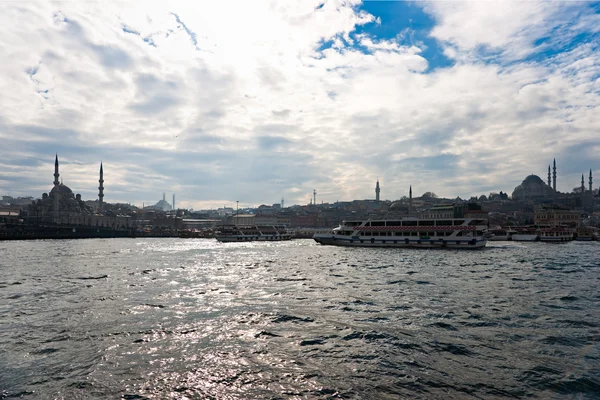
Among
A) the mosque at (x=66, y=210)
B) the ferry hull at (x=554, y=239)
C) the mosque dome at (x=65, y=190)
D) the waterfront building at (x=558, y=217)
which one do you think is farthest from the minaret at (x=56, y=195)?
the waterfront building at (x=558, y=217)

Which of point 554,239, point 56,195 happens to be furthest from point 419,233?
point 56,195

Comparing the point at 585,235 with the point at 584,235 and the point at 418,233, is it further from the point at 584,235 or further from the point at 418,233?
the point at 418,233

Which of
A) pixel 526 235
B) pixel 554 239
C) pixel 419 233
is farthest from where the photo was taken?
pixel 526 235

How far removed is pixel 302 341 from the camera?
43.3 feet

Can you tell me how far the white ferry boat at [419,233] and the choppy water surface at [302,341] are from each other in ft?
120

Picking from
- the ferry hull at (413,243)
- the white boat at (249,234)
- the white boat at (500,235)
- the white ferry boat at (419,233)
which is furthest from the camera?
the white boat at (249,234)

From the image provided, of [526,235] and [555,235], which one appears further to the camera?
[526,235]

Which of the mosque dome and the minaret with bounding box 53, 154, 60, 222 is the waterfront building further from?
the mosque dome

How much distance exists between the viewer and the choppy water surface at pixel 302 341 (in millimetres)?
9711

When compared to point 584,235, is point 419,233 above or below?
above

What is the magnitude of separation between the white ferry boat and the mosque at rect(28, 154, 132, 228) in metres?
133

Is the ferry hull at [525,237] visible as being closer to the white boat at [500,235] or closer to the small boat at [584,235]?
the white boat at [500,235]

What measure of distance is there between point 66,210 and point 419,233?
542 ft

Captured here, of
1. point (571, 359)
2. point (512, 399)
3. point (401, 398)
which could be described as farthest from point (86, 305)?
point (571, 359)
